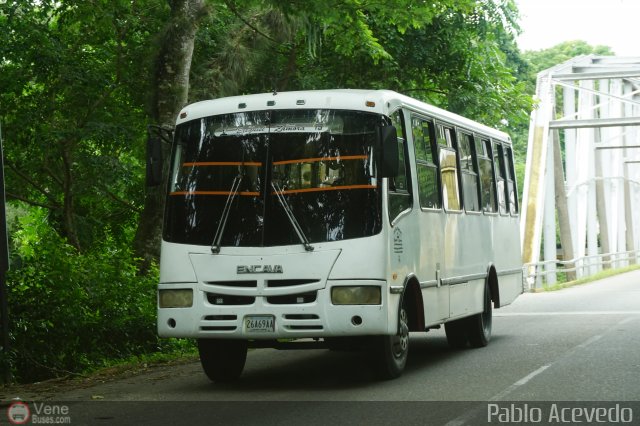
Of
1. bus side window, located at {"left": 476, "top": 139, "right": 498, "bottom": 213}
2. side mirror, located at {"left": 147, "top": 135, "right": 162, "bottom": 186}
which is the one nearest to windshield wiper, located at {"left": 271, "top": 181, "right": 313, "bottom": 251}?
side mirror, located at {"left": 147, "top": 135, "right": 162, "bottom": 186}

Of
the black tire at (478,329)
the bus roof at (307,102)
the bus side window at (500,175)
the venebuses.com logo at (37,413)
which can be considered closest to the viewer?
the venebuses.com logo at (37,413)

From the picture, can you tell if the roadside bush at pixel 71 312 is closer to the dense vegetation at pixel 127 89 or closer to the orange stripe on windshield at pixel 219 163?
the dense vegetation at pixel 127 89

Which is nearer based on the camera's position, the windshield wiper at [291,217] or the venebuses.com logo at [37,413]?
the venebuses.com logo at [37,413]

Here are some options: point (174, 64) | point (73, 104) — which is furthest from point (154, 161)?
point (73, 104)

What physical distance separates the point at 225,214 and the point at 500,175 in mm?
6861

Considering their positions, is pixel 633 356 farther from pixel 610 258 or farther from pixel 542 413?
pixel 610 258

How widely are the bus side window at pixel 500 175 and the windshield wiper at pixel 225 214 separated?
6.16 metres

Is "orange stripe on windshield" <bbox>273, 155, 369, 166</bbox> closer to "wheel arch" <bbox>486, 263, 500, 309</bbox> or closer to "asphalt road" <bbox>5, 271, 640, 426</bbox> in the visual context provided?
"asphalt road" <bbox>5, 271, 640, 426</bbox>

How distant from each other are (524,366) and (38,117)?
11.7 metres

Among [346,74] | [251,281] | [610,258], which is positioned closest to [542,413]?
[251,281]

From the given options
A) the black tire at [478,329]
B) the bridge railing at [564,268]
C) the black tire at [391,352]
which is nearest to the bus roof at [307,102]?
the black tire at [391,352]

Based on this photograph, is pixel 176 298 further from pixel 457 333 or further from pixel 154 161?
pixel 457 333

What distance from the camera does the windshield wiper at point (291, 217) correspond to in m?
11.3

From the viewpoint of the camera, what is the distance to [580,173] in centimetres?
3903
